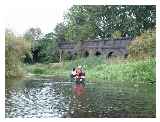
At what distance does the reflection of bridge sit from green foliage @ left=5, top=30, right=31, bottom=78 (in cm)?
42

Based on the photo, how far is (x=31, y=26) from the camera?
7934 mm

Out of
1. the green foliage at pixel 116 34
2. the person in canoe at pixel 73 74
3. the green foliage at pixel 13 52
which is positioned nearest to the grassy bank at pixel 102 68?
the person in canoe at pixel 73 74

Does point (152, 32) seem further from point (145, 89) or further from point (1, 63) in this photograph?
point (1, 63)

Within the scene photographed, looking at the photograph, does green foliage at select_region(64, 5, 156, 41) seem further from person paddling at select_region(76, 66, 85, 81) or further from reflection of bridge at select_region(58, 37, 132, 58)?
person paddling at select_region(76, 66, 85, 81)

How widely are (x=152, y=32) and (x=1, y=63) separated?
1.70 m

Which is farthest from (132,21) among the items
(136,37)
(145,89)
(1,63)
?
(1,63)

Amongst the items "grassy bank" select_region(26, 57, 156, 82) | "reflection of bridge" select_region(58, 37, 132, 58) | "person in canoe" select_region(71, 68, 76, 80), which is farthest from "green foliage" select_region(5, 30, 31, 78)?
"person in canoe" select_region(71, 68, 76, 80)

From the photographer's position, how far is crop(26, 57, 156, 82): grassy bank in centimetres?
809

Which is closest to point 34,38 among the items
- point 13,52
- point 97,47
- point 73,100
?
point 13,52

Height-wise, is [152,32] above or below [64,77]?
above

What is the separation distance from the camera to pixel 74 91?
8039 mm

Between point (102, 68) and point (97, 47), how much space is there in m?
0.26

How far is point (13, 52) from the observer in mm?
8055

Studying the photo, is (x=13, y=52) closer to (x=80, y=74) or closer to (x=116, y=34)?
(x=80, y=74)
